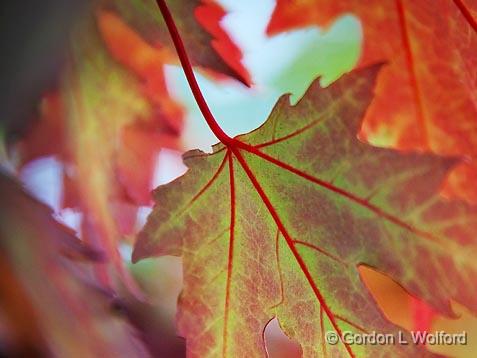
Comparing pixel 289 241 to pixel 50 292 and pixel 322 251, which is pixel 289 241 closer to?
pixel 322 251

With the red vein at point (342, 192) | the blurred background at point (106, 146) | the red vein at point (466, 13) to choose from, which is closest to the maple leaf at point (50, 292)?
the blurred background at point (106, 146)

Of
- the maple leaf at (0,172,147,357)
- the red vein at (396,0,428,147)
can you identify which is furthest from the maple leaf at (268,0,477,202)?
the maple leaf at (0,172,147,357)

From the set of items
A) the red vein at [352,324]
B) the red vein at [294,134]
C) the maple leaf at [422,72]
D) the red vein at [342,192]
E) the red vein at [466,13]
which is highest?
the red vein at [466,13]

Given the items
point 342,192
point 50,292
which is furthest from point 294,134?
point 50,292

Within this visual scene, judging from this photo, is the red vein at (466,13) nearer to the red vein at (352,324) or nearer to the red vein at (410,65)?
the red vein at (410,65)

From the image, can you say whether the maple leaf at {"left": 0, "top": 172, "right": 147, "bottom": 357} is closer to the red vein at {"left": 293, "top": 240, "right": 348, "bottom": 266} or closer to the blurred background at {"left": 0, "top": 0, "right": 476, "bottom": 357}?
the blurred background at {"left": 0, "top": 0, "right": 476, "bottom": 357}
